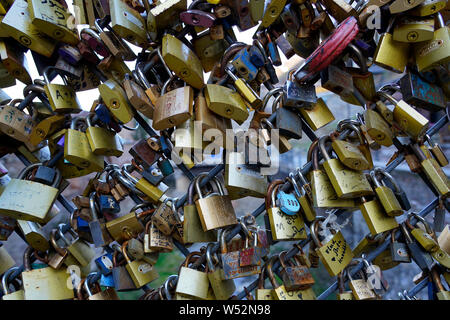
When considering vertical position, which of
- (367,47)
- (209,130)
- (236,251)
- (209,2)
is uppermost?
(209,2)

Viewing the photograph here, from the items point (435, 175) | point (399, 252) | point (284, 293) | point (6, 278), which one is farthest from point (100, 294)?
point (435, 175)

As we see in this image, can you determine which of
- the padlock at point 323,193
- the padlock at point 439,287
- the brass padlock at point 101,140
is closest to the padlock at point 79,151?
the brass padlock at point 101,140

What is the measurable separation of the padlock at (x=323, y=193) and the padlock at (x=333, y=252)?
67 millimetres

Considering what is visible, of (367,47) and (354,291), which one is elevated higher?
(367,47)

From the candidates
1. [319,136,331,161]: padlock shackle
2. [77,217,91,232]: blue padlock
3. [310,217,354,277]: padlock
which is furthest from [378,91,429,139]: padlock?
[77,217,91,232]: blue padlock

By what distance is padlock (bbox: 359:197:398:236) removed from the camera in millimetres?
799

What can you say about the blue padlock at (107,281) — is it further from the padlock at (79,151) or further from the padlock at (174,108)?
the padlock at (174,108)

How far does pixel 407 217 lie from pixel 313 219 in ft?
0.66

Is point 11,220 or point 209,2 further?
point 11,220

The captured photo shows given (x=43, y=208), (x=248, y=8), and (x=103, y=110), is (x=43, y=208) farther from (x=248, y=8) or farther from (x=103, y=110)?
(x=248, y=8)

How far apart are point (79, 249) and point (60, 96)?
34 cm

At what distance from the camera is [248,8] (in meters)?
0.83

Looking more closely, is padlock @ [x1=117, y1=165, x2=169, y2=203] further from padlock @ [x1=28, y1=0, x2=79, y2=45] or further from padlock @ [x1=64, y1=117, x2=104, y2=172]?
padlock @ [x1=28, y1=0, x2=79, y2=45]
